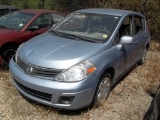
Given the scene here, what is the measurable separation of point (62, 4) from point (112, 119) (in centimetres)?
1212

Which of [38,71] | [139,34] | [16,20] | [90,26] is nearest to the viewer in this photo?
[38,71]

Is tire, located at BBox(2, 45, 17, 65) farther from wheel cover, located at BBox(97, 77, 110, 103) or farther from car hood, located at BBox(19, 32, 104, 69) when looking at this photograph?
wheel cover, located at BBox(97, 77, 110, 103)

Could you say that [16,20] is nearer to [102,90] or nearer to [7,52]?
[7,52]

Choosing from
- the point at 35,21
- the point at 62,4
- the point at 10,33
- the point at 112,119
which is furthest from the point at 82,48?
the point at 62,4

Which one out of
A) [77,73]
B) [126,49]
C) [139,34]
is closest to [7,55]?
[77,73]

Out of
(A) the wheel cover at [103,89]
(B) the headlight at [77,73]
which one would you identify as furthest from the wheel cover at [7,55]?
(A) the wheel cover at [103,89]

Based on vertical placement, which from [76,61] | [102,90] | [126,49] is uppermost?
[76,61]

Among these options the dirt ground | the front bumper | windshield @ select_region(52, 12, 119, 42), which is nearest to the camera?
the front bumper

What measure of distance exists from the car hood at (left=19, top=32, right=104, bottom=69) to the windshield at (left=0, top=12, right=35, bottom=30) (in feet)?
5.69

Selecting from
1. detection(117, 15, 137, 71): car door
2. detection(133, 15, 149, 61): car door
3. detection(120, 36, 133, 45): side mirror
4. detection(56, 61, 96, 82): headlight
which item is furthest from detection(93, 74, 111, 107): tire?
detection(133, 15, 149, 61): car door

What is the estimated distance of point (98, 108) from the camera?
13.4 feet

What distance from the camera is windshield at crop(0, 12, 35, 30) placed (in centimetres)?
599

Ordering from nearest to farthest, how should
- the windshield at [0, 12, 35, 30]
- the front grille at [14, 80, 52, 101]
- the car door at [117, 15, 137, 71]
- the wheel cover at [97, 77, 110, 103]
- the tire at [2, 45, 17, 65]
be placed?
1. the front grille at [14, 80, 52, 101]
2. the wheel cover at [97, 77, 110, 103]
3. the car door at [117, 15, 137, 71]
4. the tire at [2, 45, 17, 65]
5. the windshield at [0, 12, 35, 30]

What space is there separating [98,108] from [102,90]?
1.12ft
